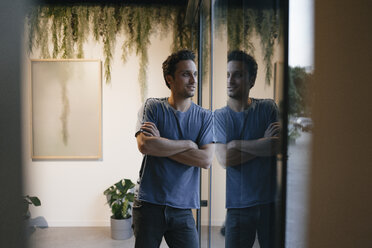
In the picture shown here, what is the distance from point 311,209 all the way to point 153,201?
78cm

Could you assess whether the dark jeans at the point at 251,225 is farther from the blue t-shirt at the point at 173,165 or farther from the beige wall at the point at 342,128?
the blue t-shirt at the point at 173,165

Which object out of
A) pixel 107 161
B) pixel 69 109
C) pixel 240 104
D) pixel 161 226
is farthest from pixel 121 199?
pixel 240 104

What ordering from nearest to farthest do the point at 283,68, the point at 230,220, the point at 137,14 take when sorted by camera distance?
the point at 283,68
the point at 230,220
the point at 137,14

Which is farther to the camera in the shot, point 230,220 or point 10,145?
point 230,220

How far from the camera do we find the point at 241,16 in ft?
1.39

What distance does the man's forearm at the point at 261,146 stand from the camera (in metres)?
0.27

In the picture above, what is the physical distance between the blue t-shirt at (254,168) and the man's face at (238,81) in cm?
3

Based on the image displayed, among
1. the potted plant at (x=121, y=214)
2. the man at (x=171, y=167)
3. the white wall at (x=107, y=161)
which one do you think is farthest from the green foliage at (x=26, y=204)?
the white wall at (x=107, y=161)

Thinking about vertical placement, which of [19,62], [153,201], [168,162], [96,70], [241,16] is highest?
[96,70]

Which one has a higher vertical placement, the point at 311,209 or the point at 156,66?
the point at 156,66

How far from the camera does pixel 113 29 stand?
78.6 inches

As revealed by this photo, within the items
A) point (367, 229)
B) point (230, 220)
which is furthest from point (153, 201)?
point (367, 229)

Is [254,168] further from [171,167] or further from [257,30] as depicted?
[171,167]

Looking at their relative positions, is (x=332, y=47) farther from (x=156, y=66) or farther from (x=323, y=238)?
(x=156, y=66)
